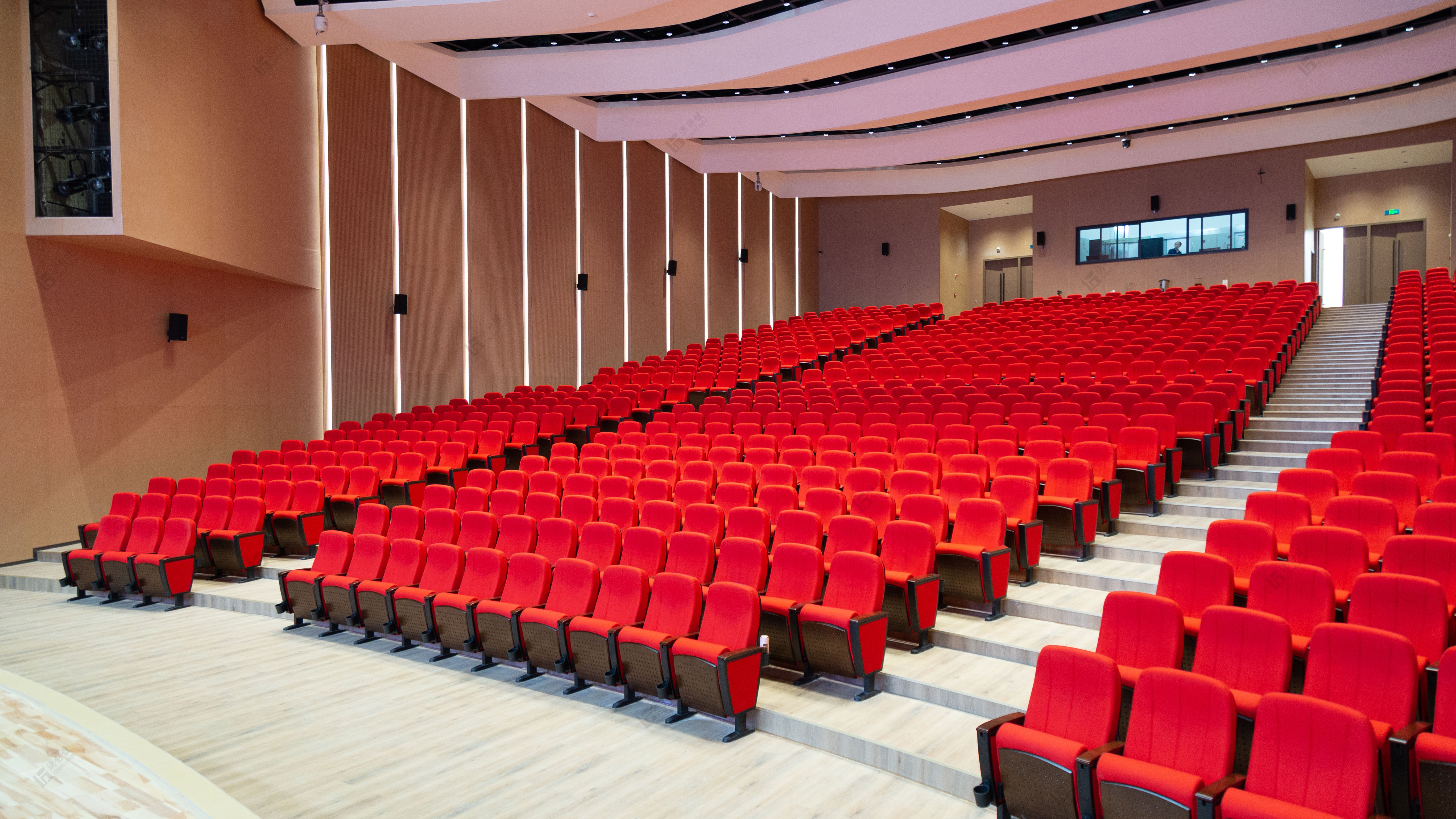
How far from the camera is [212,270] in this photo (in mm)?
5953

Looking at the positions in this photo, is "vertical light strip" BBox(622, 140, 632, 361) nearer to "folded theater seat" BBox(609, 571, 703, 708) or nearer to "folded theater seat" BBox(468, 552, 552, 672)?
"folded theater seat" BBox(468, 552, 552, 672)

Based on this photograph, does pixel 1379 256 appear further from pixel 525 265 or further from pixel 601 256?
pixel 525 265

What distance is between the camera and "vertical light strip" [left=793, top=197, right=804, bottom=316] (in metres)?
12.6

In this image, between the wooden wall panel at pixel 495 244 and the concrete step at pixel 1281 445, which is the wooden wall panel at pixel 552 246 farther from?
the concrete step at pixel 1281 445

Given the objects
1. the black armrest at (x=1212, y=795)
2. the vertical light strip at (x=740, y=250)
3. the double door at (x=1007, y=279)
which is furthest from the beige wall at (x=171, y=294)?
the double door at (x=1007, y=279)

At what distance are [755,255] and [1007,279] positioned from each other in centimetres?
400

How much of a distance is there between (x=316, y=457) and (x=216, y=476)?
58 centimetres

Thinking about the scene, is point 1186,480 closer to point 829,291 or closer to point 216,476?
point 216,476

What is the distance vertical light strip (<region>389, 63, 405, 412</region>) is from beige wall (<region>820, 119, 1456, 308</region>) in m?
7.18

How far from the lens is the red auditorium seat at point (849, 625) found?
2643 mm

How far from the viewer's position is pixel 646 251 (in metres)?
9.84

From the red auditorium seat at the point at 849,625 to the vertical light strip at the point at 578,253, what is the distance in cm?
629

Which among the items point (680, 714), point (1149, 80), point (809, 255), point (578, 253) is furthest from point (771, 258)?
point (680, 714)

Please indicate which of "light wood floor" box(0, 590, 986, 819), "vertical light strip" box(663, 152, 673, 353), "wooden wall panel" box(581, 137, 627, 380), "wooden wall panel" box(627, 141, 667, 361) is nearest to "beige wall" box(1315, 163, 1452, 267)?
"vertical light strip" box(663, 152, 673, 353)
